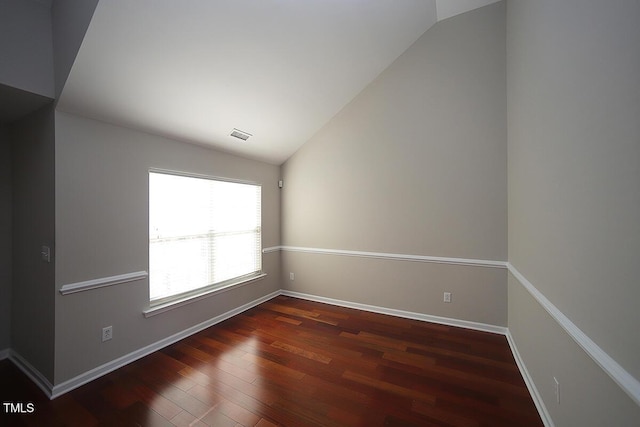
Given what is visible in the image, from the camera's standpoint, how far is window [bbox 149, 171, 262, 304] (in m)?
2.57

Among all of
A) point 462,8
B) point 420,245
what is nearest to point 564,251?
point 420,245

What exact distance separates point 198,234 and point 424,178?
112 inches

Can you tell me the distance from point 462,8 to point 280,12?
6.96 ft

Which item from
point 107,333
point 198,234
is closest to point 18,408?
point 107,333

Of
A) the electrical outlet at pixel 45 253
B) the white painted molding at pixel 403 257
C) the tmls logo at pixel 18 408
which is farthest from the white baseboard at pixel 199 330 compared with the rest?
the electrical outlet at pixel 45 253

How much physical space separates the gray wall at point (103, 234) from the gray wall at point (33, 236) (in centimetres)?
8

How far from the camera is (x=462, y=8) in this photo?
272cm

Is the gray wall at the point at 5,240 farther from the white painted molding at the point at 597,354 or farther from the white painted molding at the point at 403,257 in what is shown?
the white painted molding at the point at 597,354

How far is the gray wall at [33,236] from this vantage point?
195 cm

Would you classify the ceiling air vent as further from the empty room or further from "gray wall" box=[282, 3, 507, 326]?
"gray wall" box=[282, 3, 507, 326]

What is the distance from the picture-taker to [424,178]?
309 cm

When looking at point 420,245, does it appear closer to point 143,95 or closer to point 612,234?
point 612,234

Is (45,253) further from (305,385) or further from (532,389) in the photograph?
(532,389)

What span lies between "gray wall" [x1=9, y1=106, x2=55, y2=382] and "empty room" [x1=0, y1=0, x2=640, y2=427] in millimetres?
32
